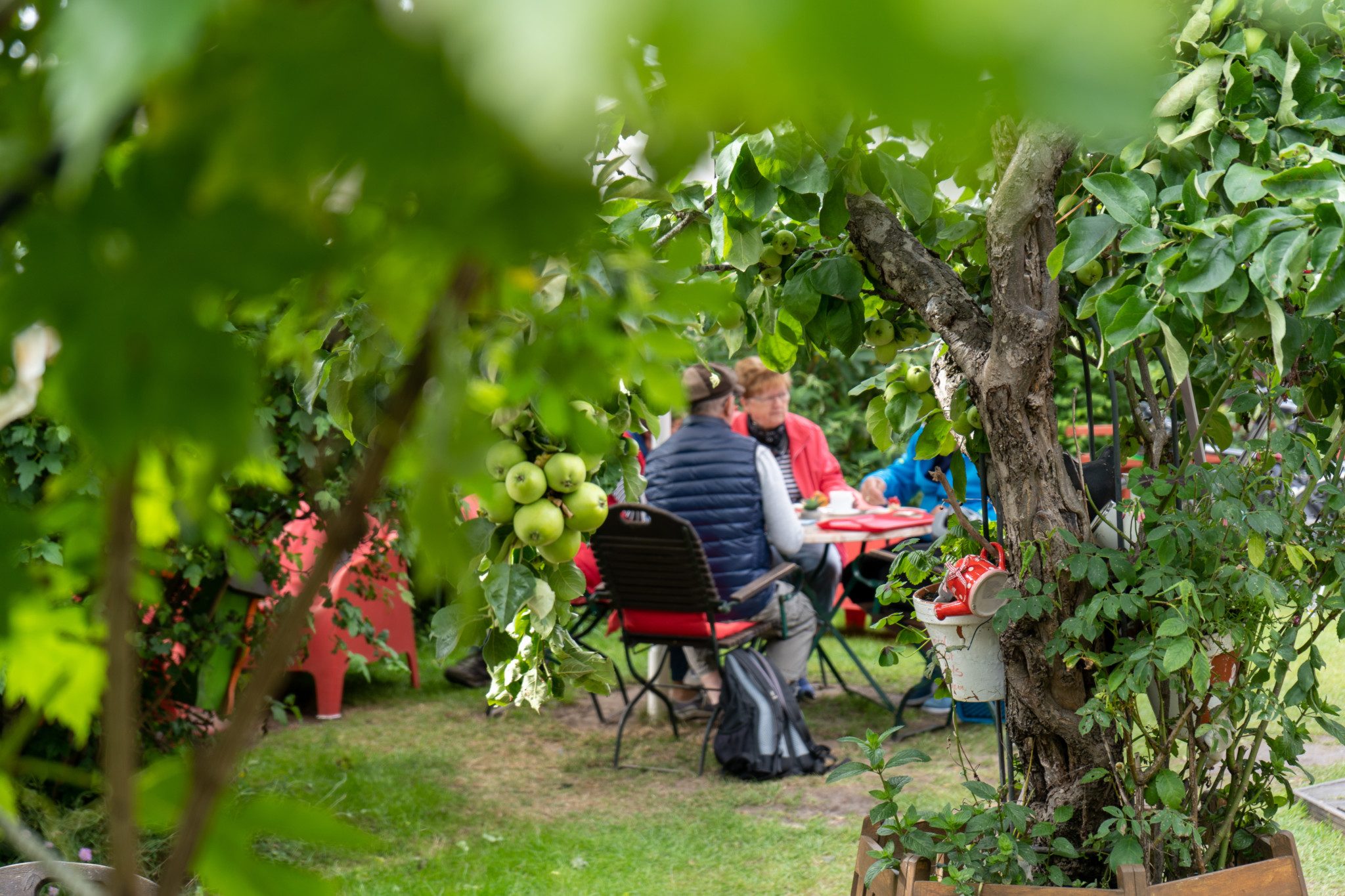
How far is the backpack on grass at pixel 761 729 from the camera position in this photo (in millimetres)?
3963

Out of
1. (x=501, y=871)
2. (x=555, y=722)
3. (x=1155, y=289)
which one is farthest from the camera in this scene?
(x=555, y=722)

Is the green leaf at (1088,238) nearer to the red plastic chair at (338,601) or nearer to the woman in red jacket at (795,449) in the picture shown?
the red plastic chair at (338,601)

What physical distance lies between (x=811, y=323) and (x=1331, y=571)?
37.0 inches

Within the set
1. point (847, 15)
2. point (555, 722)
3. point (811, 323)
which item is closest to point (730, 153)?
point (811, 323)

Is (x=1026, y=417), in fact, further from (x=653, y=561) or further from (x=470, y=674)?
(x=470, y=674)

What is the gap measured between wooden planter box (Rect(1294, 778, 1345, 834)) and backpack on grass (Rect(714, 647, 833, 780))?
1.64m

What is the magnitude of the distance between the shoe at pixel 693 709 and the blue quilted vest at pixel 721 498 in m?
0.71

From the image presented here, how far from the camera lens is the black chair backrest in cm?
386

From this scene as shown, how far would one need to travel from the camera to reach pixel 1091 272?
68.0 inches

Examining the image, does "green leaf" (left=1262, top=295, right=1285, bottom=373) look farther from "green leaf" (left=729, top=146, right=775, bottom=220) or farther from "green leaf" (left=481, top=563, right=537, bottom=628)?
"green leaf" (left=481, top=563, right=537, bottom=628)

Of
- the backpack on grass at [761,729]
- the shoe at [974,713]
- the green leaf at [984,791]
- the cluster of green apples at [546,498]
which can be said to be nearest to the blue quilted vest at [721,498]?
the backpack on grass at [761,729]

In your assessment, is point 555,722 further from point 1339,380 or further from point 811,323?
point 1339,380

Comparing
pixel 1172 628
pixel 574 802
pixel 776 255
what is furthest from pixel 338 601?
pixel 1172 628

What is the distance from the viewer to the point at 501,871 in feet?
10.5
